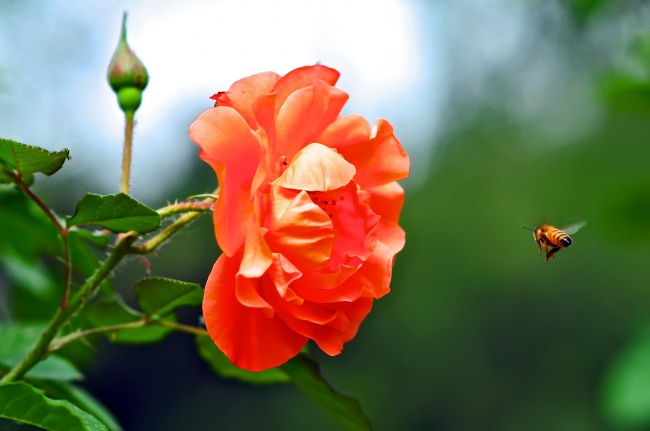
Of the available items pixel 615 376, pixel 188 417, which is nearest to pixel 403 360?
pixel 188 417

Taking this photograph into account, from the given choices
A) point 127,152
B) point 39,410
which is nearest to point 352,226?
point 127,152

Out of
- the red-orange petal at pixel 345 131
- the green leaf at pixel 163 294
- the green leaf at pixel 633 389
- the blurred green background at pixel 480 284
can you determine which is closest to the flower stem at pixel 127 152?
the green leaf at pixel 163 294

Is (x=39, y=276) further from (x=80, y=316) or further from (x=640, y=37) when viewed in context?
(x=640, y=37)

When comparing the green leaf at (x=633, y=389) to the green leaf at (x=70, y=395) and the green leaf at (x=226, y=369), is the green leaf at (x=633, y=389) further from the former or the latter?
the green leaf at (x=70, y=395)

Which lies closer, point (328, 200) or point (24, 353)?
point (328, 200)

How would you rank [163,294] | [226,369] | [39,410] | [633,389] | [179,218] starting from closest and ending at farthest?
[39,410], [179,218], [163,294], [226,369], [633,389]

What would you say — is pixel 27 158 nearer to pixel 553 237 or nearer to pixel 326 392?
pixel 326 392

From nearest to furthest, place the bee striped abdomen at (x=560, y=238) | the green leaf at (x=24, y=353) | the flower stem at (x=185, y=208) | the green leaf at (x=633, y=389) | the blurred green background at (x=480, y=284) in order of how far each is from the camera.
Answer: the flower stem at (x=185, y=208)
the green leaf at (x=24, y=353)
the bee striped abdomen at (x=560, y=238)
the green leaf at (x=633, y=389)
the blurred green background at (x=480, y=284)

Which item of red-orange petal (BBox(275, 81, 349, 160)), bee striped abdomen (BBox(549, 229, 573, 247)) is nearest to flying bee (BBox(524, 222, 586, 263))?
bee striped abdomen (BBox(549, 229, 573, 247))

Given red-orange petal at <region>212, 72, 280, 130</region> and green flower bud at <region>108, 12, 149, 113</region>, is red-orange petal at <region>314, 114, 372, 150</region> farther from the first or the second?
green flower bud at <region>108, 12, 149, 113</region>
